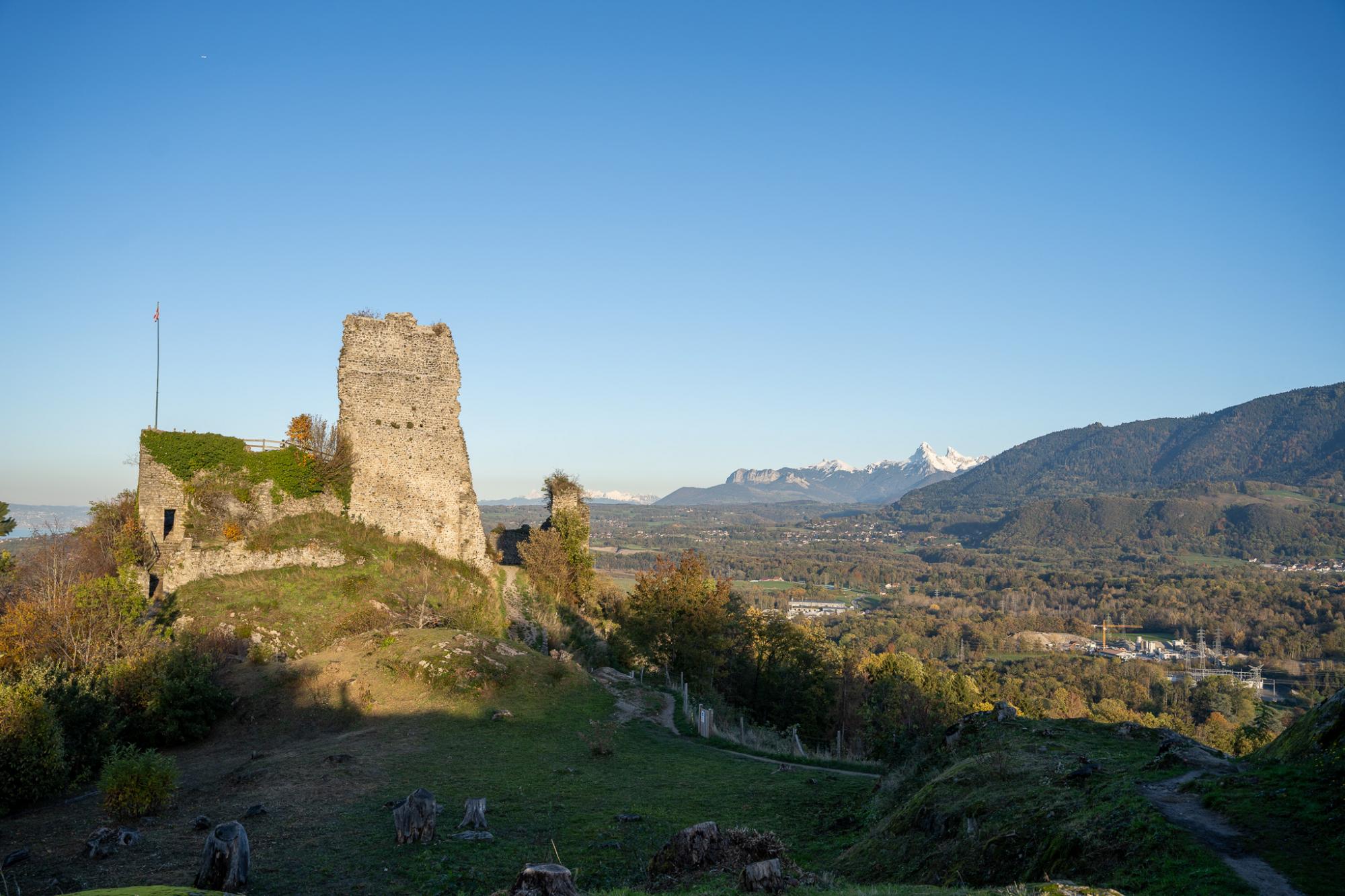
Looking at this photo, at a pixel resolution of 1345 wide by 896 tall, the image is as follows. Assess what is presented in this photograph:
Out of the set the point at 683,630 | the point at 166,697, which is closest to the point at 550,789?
the point at 166,697

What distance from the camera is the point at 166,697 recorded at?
58.6ft

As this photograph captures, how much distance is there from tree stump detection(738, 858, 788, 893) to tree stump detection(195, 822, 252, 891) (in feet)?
18.5

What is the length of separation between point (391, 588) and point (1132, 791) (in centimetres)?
2533

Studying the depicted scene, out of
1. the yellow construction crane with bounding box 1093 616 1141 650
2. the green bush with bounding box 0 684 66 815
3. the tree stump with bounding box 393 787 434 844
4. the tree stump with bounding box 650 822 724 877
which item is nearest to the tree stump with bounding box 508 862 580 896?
the tree stump with bounding box 650 822 724 877

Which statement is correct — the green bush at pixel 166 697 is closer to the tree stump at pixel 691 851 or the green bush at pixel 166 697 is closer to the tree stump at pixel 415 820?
the tree stump at pixel 415 820

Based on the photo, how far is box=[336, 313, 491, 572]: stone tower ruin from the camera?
30141mm

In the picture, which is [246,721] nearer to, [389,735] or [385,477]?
[389,735]

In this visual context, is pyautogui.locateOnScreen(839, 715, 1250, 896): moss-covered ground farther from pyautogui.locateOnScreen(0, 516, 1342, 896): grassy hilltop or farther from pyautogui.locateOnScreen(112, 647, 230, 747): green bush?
pyautogui.locateOnScreen(112, 647, 230, 747): green bush

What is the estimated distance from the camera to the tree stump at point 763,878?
6480mm

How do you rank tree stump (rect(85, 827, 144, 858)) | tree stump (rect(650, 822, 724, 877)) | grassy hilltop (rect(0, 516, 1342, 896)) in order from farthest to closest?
tree stump (rect(85, 827, 144, 858)), tree stump (rect(650, 822, 724, 877)), grassy hilltop (rect(0, 516, 1342, 896))

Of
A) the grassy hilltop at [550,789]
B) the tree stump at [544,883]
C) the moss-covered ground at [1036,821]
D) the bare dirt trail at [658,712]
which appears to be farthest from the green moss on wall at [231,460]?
the tree stump at [544,883]

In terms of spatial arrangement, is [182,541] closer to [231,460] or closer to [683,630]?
[231,460]

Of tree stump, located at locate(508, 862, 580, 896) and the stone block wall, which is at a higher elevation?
the stone block wall

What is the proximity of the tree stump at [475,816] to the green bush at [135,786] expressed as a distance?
15.5 ft
